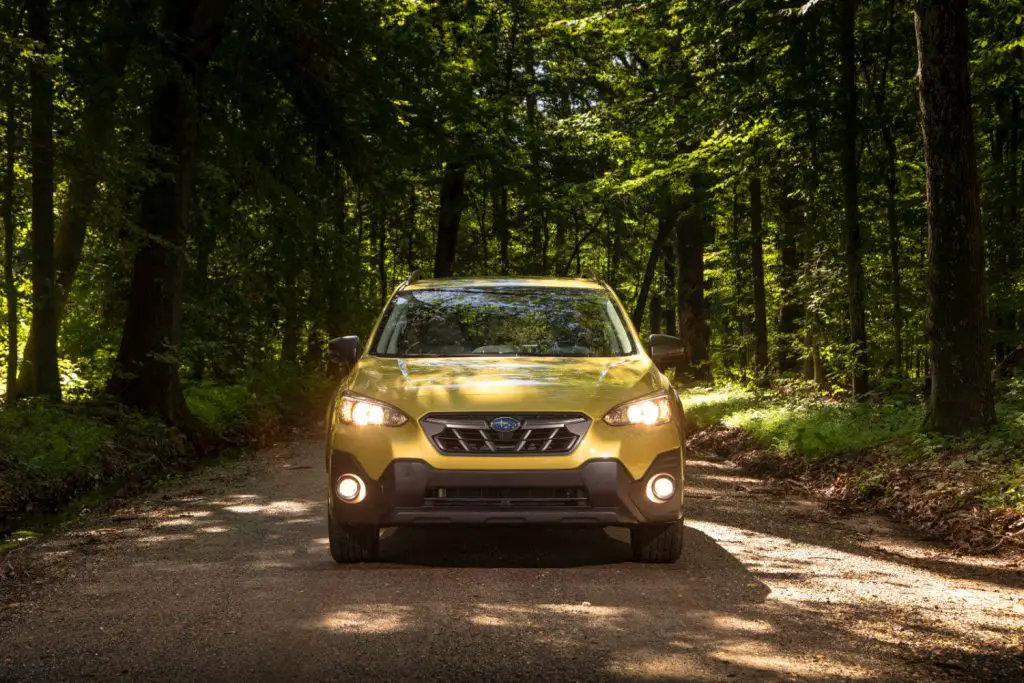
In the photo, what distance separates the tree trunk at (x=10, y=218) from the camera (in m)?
12.1

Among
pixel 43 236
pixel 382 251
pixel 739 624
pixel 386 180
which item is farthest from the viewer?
pixel 382 251

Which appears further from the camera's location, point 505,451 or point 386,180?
point 386,180

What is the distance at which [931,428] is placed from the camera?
39.4ft

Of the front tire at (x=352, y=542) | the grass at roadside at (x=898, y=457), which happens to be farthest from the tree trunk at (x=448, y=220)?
the front tire at (x=352, y=542)

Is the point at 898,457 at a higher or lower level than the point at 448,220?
lower

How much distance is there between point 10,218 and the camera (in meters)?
15.3

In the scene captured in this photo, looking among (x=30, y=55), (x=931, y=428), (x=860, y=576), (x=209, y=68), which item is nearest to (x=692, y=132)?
(x=209, y=68)

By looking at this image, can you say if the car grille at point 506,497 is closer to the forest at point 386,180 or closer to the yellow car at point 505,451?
the yellow car at point 505,451

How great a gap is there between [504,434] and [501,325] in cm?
158

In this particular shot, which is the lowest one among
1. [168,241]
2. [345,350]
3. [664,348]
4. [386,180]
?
[664,348]

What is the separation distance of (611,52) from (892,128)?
1497 cm

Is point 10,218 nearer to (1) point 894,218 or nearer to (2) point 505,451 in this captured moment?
(2) point 505,451

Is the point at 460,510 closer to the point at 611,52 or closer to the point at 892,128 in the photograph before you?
the point at 892,128

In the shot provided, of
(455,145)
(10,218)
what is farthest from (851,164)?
(10,218)
